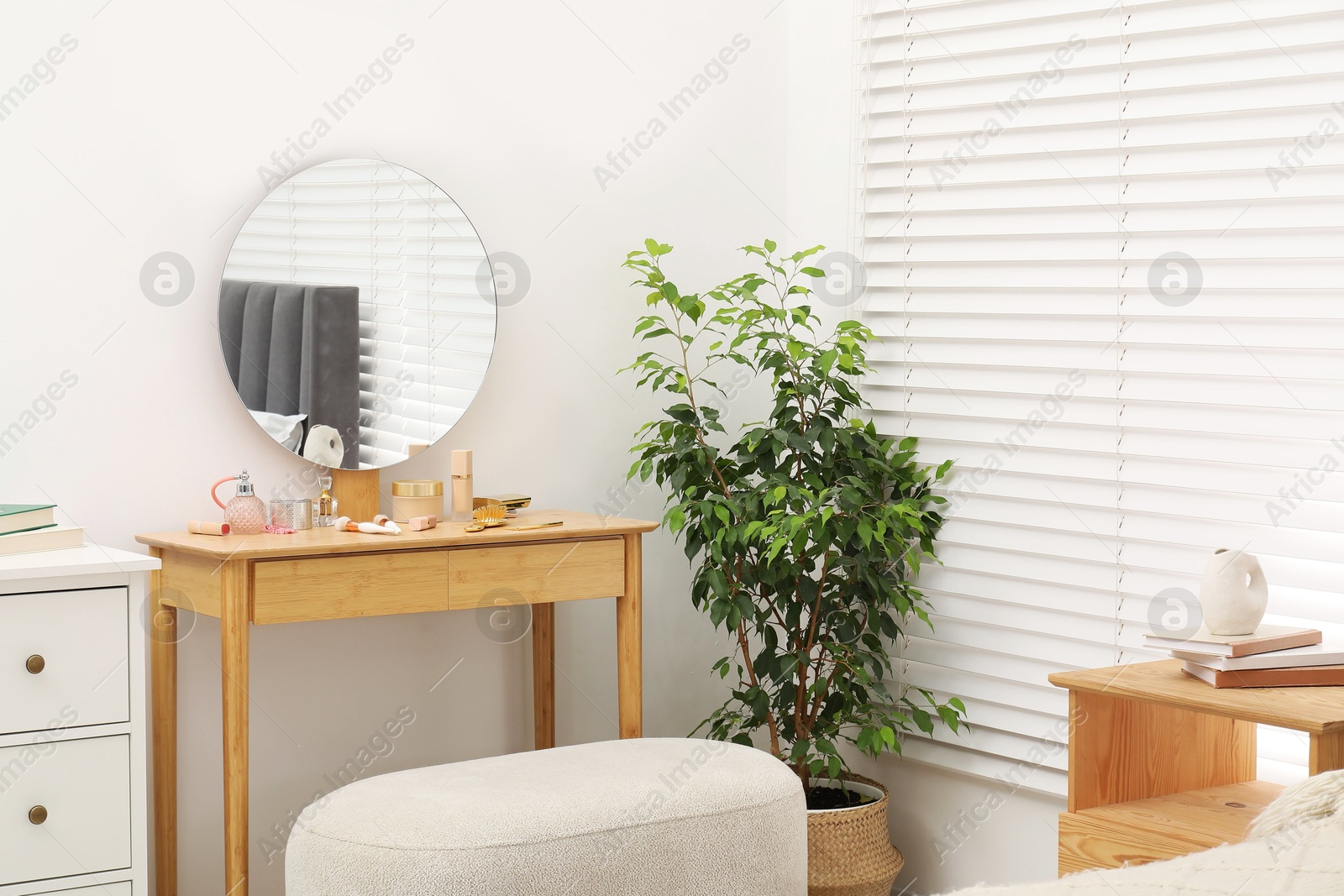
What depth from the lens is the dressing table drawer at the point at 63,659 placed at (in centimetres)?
177

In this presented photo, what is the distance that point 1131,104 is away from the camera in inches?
93.1

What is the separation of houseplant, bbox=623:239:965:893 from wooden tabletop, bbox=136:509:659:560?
216mm

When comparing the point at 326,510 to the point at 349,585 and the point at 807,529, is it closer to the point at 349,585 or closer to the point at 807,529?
the point at 349,585

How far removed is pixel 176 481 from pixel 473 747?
2.98 feet

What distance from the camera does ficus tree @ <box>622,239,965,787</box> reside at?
256 centimetres

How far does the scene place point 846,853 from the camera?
256cm

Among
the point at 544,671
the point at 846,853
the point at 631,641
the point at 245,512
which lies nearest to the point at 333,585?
the point at 245,512

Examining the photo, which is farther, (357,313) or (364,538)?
(357,313)

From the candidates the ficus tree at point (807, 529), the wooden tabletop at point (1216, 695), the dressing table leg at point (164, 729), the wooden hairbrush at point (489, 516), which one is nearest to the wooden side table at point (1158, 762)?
the wooden tabletop at point (1216, 695)

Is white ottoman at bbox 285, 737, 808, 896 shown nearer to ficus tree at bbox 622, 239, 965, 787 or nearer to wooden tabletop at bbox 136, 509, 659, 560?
wooden tabletop at bbox 136, 509, 659, 560

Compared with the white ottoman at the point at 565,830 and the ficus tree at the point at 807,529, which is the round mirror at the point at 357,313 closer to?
the ficus tree at the point at 807,529

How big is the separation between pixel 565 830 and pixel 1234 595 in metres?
1.08

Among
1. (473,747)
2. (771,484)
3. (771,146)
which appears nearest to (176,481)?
(473,747)

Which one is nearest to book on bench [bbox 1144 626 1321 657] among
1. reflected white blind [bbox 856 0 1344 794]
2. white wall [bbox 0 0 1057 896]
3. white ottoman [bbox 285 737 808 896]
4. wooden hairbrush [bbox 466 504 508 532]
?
reflected white blind [bbox 856 0 1344 794]
